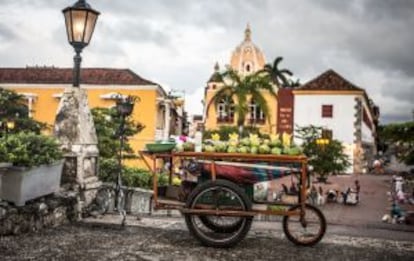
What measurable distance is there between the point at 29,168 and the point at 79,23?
2.37 meters

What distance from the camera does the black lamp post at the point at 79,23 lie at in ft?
23.3

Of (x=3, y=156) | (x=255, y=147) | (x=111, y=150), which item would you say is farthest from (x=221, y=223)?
(x=111, y=150)

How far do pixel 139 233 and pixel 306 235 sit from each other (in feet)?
6.96

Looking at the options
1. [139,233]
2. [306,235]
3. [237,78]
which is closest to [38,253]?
[139,233]

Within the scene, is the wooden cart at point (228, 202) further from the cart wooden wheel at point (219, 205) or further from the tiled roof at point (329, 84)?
the tiled roof at point (329, 84)

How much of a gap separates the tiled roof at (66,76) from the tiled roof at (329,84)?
1479cm

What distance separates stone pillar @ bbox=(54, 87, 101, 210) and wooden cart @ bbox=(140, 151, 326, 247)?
1.46 meters

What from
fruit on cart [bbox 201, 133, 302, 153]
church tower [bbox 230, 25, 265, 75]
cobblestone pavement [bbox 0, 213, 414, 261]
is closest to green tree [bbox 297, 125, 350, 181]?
cobblestone pavement [bbox 0, 213, 414, 261]

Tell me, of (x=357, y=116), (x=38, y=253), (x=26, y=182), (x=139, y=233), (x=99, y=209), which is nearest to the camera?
(x=38, y=253)

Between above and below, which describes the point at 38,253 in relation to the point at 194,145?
below

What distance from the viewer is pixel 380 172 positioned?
135ft

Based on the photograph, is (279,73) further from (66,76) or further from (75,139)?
(75,139)

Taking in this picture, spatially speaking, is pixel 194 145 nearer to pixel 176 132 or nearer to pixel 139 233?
pixel 139 233

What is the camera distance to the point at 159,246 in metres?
5.55
